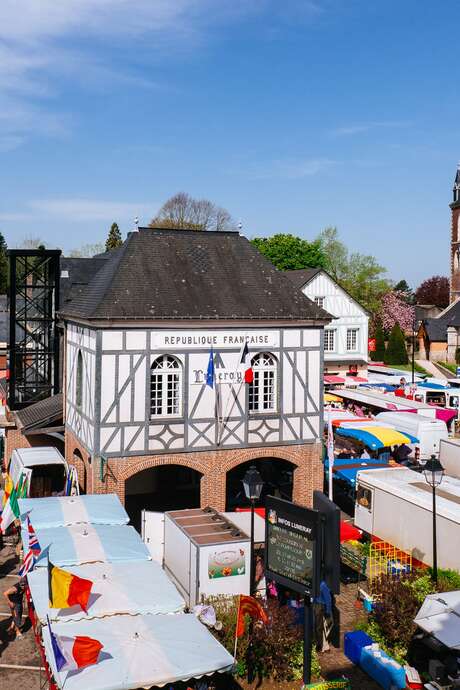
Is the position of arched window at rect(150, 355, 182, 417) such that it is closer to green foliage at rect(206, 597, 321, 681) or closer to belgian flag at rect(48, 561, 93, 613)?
green foliage at rect(206, 597, 321, 681)

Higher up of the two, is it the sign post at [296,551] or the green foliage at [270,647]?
the sign post at [296,551]

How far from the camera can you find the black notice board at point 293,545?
9891 mm

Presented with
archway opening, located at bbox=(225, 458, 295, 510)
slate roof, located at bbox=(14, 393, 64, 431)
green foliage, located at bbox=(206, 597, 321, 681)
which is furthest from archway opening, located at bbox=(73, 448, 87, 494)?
green foliage, located at bbox=(206, 597, 321, 681)

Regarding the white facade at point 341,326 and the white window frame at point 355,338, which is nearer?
the white facade at point 341,326

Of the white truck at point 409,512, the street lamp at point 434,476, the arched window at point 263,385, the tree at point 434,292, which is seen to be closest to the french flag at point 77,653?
the street lamp at point 434,476

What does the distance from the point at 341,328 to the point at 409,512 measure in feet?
→ 98.5

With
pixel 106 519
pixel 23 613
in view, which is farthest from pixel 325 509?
pixel 23 613

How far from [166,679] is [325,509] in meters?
3.40

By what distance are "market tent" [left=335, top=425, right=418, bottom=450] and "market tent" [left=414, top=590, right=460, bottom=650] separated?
431 inches

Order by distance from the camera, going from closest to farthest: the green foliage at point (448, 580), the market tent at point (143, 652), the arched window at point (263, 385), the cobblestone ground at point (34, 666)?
Answer: the market tent at point (143, 652) < the cobblestone ground at point (34, 666) < the green foliage at point (448, 580) < the arched window at point (263, 385)

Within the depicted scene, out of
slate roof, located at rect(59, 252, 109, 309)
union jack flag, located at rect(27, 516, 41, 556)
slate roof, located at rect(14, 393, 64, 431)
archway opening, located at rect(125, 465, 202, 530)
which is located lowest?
archway opening, located at rect(125, 465, 202, 530)

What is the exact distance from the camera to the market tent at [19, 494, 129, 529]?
14.9 m

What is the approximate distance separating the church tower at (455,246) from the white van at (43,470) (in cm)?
6041

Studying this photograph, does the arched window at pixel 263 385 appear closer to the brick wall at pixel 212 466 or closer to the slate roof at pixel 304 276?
the brick wall at pixel 212 466
